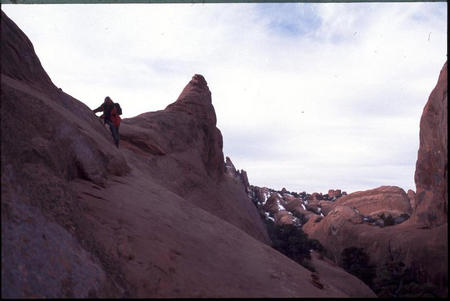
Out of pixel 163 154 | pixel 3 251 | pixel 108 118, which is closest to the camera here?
pixel 3 251

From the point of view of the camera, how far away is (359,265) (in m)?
23.9

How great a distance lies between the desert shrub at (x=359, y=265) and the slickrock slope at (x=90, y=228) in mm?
13940

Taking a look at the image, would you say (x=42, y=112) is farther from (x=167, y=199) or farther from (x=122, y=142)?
(x=122, y=142)

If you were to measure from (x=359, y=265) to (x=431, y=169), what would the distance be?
25.6 feet

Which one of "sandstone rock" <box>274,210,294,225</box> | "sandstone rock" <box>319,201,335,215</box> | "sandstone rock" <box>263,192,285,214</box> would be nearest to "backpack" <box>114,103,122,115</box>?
"sandstone rock" <box>274,210,294,225</box>

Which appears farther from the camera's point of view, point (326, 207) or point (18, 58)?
point (326, 207)

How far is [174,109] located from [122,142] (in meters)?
10.2

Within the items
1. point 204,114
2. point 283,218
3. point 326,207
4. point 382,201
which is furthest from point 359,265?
point 326,207

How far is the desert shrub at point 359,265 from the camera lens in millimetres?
21906

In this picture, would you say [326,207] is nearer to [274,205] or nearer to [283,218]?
[274,205]

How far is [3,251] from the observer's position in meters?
4.26

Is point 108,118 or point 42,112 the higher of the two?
point 108,118

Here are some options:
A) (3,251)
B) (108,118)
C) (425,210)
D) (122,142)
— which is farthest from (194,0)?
(425,210)

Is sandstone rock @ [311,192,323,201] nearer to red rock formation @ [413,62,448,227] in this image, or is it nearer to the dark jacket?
red rock formation @ [413,62,448,227]
